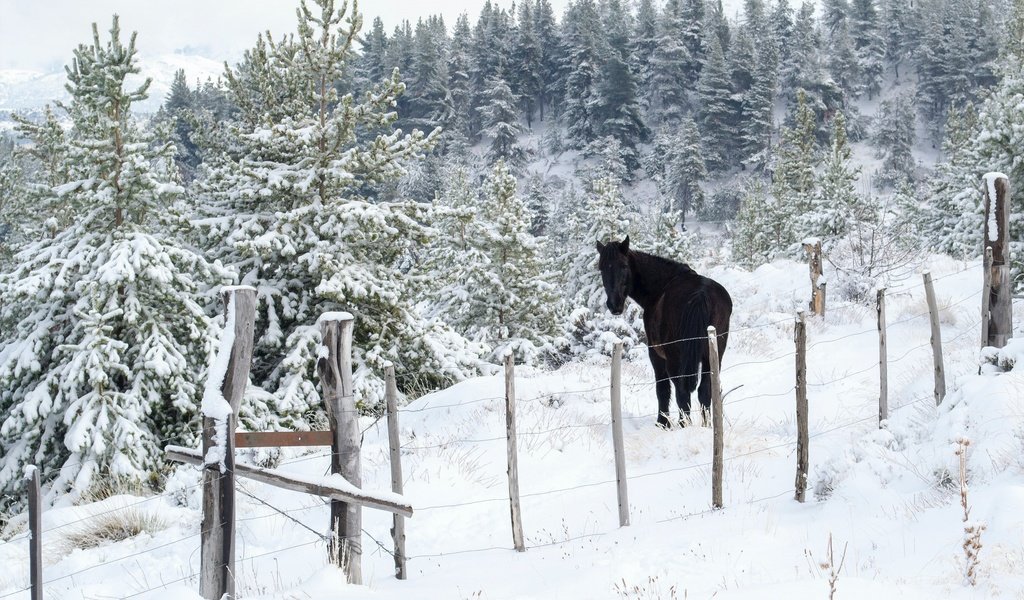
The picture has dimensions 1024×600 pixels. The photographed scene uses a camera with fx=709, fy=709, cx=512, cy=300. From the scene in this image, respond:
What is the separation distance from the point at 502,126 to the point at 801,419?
69597 mm

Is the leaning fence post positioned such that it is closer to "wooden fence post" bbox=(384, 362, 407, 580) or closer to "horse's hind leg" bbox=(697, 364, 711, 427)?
"horse's hind leg" bbox=(697, 364, 711, 427)

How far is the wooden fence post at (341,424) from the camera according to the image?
15.6 feet

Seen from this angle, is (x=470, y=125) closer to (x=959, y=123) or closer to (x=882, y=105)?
(x=882, y=105)

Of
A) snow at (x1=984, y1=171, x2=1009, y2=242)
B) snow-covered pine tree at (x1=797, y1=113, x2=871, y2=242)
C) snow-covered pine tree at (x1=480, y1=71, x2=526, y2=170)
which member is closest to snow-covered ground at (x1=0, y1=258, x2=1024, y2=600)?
snow at (x1=984, y1=171, x2=1009, y2=242)

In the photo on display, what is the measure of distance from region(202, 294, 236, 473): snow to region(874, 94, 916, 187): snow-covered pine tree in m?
67.2

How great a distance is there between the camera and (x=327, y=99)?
1300 cm

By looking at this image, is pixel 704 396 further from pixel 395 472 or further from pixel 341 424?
pixel 341 424

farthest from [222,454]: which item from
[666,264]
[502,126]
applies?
[502,126]

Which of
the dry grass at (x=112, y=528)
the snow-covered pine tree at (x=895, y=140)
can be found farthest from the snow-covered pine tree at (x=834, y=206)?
the snow-covered pine tree at (x=895, y=140)

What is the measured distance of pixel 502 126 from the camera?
73.1 m

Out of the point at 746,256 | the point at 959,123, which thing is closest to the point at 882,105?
the point at 959,123

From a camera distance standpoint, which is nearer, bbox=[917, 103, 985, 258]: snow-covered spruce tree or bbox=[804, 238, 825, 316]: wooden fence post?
bbox=[804, 238, 825, 316]: wooden fence post

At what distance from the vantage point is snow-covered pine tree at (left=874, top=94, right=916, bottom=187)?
2442 inches

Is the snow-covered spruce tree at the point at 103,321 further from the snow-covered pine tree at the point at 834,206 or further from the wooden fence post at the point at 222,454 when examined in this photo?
the snow-covered pine tree at the point at 834,206
